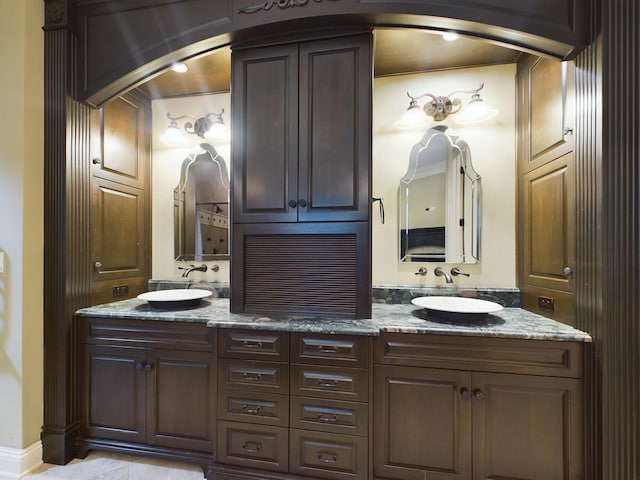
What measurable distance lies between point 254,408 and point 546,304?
1677mm

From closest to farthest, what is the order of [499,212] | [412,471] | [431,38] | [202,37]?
1. [412,471]
2. [202,37]
3. [431,38]
4. [499,212]

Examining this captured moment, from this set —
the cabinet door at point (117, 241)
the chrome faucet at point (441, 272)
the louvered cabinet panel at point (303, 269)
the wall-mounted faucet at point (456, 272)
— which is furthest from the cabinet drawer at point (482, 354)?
the cabinet door at point (117, 241)

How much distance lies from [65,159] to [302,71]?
1.50 metres

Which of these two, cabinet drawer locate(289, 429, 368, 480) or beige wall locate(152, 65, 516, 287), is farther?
beige wall locate(152, 65, 516, 287)

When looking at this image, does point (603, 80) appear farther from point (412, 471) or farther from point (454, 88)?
point (412, 471)

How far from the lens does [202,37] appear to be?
1.67m

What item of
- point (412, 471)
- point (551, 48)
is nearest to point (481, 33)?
point (551, 48)

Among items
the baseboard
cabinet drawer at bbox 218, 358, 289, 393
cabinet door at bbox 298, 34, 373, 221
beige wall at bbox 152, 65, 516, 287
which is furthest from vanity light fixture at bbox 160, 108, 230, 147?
the baseboard

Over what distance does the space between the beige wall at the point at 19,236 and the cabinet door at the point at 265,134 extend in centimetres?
119

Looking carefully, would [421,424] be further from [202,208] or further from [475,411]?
[202,208]

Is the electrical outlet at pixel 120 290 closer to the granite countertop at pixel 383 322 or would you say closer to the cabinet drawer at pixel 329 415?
the granite countertop at pixel 383 322

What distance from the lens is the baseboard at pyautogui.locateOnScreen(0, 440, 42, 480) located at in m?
1.67

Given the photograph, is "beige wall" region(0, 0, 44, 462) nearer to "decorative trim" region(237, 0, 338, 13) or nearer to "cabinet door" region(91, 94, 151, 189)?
"cabinet door" region(91, 94, 151, 189)

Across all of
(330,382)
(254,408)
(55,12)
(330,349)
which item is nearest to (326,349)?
(330,349)
